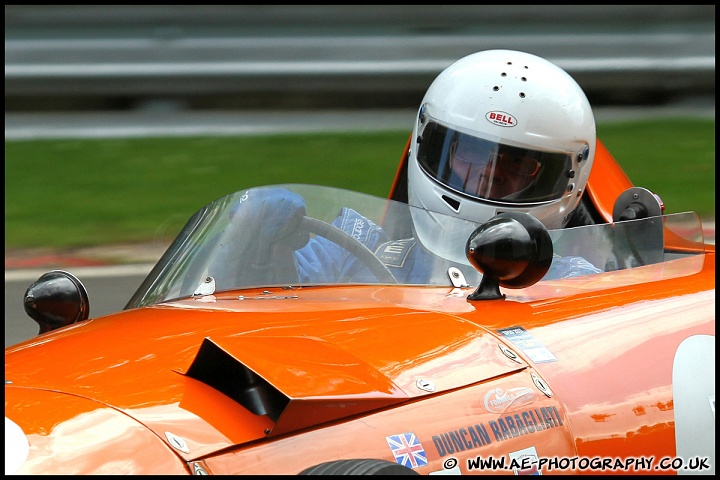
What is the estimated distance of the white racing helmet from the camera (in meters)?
3.41

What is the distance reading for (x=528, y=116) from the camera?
3.49m

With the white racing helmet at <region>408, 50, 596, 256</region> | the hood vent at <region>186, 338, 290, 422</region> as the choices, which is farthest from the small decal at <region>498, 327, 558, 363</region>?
the white racing helmet at <region>408, 50, 596, 256</region>

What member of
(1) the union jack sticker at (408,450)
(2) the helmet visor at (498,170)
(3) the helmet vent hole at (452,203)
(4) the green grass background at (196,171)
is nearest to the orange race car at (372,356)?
(1) the union jack sticker at (408,450)

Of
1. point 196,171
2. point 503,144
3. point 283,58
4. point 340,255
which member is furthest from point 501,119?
point 283,58

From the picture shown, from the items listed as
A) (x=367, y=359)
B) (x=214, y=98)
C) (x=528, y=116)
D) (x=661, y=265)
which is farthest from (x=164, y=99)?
(x=367, y=359)

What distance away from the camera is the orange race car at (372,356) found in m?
1.87

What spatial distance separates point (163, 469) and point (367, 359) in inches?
21.1

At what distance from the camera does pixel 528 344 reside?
7.60 feet

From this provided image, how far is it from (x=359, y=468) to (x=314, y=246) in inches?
41.8

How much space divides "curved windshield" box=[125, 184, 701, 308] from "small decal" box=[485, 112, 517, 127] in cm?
68

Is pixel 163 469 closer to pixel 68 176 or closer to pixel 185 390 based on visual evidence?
pixel 185 390

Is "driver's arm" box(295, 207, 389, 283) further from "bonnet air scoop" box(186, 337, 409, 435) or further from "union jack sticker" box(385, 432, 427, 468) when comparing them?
"union jack sticker" box(385, 432, 427, 468)

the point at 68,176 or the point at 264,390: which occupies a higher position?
the point at 264,390

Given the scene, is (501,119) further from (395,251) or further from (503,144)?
(395,251)
